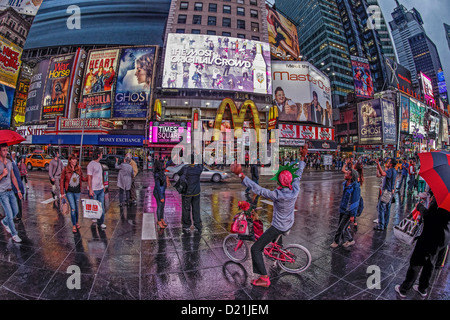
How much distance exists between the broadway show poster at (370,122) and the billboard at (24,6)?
261 ft

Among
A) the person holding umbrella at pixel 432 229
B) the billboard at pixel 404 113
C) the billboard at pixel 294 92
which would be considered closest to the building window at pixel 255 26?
the billboard at pixel 294 92

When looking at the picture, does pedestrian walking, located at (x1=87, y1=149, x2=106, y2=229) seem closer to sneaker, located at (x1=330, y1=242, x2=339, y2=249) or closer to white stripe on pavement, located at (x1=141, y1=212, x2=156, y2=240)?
white stripe on pavement, located at (x1=141, y1=212, x2=156, y2=240)

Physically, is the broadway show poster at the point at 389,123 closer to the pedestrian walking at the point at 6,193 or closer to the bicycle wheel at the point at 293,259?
the bicycle wheel at the point at 293,259

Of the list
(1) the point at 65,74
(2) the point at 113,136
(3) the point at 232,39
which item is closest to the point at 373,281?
(2) the point at 113,136

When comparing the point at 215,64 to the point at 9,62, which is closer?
the point at 215,64

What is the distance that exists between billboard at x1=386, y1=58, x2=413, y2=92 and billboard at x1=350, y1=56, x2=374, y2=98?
347 inches

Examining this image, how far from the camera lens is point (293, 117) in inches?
1307

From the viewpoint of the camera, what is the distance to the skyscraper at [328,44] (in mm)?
68500

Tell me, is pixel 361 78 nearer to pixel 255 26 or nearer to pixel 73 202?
pixel 255 26

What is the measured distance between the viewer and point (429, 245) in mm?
2621

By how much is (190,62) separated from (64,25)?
119 ft

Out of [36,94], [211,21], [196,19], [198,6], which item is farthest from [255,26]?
[36,94]

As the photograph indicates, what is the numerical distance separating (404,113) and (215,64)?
54071 millimetres
